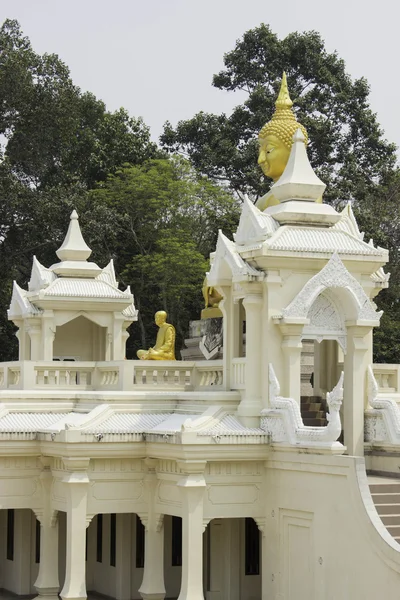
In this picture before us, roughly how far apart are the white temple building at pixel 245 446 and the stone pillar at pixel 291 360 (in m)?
0.03

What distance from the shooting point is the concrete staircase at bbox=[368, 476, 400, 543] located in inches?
760

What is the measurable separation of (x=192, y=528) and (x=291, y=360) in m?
3.14

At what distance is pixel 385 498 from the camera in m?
20.0

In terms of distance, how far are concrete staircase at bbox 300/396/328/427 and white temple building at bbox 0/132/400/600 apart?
0.10 metres

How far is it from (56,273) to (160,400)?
6385mm

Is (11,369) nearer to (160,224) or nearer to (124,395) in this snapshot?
(124,395)

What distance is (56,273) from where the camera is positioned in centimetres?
2894

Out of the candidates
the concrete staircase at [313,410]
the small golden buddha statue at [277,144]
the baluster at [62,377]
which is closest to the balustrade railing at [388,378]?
the concrete staircase at [313,410]

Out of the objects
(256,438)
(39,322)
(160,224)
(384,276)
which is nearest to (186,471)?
(256,438)

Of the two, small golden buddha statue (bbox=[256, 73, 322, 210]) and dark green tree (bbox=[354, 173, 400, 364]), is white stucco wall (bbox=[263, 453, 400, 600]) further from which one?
dark green tree (bbox=[354, 173, 400, 364])

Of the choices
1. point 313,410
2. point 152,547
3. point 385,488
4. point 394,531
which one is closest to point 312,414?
point 313,410

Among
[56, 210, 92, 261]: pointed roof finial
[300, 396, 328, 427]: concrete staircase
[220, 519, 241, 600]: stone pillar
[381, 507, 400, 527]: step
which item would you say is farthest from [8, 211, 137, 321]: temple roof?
[381, 507, 400, 527]: step

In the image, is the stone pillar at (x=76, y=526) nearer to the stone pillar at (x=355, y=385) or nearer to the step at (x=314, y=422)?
the step at (x=314, y=422)

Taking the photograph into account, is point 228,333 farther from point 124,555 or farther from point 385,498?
point 124,555
